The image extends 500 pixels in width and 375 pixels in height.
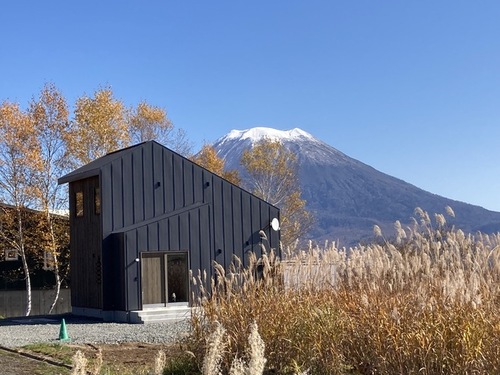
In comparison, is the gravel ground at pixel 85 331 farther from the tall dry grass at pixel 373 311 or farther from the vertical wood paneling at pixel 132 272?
the tall dry grass at pixel 373 311

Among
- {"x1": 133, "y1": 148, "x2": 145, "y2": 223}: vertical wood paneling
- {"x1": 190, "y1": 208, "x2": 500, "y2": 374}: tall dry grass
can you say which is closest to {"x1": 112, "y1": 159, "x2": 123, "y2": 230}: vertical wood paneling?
{"x1": 133, "y1": 148, "x2": 145, "y2": 223}: vertical wood paneling

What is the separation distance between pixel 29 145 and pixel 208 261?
11926mm

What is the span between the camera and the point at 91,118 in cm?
3366

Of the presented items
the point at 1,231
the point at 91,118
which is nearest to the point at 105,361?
the point at 1,231

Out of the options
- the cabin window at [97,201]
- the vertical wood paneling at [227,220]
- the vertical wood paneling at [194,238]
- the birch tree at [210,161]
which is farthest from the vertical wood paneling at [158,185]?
the birch tree at [210,161]

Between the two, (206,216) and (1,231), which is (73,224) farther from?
(1,231)

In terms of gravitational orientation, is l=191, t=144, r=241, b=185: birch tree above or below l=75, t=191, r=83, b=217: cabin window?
above

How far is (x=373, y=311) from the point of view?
7090 millimetres

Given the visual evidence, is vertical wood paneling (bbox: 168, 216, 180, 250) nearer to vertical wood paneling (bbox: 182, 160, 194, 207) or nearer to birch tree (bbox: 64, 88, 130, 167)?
vertical wood paneling (bbox: 182, 160, 194, 207)

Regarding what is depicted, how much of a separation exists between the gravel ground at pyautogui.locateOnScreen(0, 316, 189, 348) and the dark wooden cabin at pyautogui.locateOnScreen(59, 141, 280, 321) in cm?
132

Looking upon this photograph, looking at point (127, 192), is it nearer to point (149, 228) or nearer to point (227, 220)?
point (149, 228)

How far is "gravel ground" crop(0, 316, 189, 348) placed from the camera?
48.8ft

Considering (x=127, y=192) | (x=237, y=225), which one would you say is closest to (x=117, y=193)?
(x=127, y=192)

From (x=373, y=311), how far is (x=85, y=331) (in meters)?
11.7
